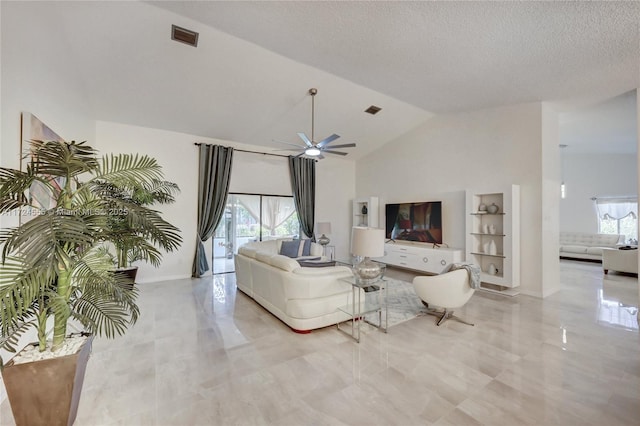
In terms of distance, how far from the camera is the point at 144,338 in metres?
3.03

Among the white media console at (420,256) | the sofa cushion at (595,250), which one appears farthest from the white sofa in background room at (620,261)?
the white media console at (420,256)

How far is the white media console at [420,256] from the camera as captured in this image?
5.49 metres

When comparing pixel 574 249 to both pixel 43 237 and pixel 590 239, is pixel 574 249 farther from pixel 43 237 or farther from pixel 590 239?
pixel 43 237

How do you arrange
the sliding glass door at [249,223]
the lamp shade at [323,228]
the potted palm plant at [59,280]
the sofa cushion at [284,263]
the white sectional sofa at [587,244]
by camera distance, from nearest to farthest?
the potted palm plant at [59,280], the sofa cushion at [284,263], the sliding glass door at [249,223], the lamp shade at [323,228], the white sectional sofa at [587,244]

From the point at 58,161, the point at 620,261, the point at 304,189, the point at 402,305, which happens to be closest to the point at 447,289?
the point at 402,305

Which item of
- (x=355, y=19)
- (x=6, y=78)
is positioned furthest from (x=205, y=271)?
(x=355, y=19)

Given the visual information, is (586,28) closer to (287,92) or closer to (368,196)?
(287,92)

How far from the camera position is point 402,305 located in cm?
412

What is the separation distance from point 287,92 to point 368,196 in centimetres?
403

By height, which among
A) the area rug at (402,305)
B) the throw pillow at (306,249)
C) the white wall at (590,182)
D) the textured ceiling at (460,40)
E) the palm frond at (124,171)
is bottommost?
the area rug at (402,305)

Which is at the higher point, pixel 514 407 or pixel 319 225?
pixel 319 225

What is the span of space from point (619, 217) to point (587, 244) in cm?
107

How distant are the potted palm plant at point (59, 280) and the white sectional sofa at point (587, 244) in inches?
403

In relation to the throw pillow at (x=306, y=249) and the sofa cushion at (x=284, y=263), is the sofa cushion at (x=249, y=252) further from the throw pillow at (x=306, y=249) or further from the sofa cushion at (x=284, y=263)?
the throw pillow at (x=306, y=249)
